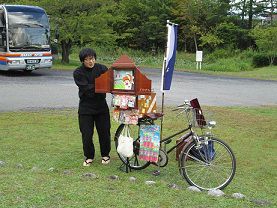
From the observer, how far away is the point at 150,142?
549cm

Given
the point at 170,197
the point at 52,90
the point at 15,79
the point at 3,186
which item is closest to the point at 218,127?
the point at 170,197

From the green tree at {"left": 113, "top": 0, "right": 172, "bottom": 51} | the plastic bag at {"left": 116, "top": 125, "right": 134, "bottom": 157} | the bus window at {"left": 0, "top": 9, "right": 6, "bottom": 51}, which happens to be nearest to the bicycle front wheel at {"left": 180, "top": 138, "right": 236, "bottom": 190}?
the plastic bag at {"left": 116, "top": 125, "right": 134, "bottom": 157}

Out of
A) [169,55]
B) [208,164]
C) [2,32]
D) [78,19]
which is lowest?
[208,164]

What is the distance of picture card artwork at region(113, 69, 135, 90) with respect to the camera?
17.5 ft

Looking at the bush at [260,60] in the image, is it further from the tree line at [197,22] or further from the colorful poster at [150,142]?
the colorful poster at [150,142]

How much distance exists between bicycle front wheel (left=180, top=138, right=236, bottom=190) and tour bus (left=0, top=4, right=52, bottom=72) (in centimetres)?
1470

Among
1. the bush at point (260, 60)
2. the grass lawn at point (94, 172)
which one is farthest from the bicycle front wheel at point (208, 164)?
the bush at point (260, 60)

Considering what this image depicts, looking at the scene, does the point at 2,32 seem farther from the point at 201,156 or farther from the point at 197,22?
the point at 197,22

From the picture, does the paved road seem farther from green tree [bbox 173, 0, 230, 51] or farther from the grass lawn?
green tree [bbox 173, 0, 230, 51]

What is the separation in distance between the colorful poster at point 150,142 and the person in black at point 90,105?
744 millimetres

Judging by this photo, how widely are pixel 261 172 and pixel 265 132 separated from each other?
294 centimetres

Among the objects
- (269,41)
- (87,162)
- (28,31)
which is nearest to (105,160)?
(87,162)

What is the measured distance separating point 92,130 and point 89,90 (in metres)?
0.64

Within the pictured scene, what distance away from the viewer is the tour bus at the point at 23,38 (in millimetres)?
18375
